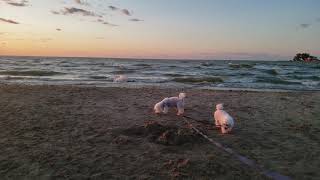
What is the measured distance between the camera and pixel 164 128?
6316 millimetres

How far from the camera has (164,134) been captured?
5.83m

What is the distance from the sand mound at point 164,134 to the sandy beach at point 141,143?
2cm

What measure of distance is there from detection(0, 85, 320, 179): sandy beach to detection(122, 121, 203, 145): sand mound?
18 mm

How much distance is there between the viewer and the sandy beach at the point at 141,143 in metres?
4.41

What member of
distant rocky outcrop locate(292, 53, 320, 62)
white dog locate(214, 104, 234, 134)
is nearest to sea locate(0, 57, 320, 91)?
white dog locate(214, 104, 234, 134)

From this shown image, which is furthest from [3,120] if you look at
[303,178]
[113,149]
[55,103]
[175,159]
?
[303,178]

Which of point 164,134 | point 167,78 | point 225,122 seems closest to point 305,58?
point 167,78

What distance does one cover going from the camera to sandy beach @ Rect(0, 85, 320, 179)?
14.5 ft

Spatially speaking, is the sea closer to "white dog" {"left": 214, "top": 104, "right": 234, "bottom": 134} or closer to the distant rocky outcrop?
"white dog" {"left": 214, "top": 104, "right": 234, "bottom": 134}

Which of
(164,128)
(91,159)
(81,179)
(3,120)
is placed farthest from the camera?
(3,120)

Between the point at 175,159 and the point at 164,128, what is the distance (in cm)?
154

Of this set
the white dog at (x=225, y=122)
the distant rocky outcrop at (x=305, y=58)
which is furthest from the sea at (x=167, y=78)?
the distant rocky outcrop at (x=305, y=58)

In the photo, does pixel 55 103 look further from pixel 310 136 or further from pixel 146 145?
pixel 310 136

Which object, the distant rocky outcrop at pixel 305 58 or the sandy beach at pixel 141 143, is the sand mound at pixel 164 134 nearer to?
the sandy beach at pixel 141 143
